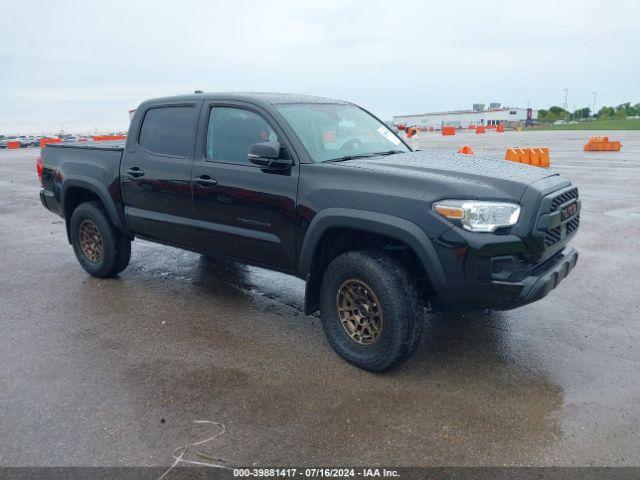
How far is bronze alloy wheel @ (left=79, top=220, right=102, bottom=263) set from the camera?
6098 millimetres

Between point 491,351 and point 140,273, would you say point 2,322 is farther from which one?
point 491,351

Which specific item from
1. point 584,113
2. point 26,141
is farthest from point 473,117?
point 26,141

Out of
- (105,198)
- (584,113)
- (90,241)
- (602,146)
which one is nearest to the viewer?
(105,198)

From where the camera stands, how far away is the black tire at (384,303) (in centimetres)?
371

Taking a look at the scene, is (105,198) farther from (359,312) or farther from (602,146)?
(602,146)

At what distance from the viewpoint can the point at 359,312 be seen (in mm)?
4012

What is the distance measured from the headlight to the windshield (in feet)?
4.10

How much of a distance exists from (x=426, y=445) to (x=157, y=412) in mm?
1629

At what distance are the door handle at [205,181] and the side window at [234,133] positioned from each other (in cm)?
18

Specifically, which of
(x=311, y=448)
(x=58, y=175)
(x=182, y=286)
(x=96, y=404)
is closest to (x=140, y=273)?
(x=182, y=286)

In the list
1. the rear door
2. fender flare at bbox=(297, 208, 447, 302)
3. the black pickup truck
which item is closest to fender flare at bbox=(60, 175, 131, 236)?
the black pickup truck

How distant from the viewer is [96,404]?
3.57 m

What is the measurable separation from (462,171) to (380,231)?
2.36 ft

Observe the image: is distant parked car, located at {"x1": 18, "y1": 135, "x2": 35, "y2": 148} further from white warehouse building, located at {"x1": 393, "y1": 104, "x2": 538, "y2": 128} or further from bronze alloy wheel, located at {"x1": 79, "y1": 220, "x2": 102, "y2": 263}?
white warehouse building, located at {"x1": 393, "y1": 104, "x2": 538, "y2": 128}
